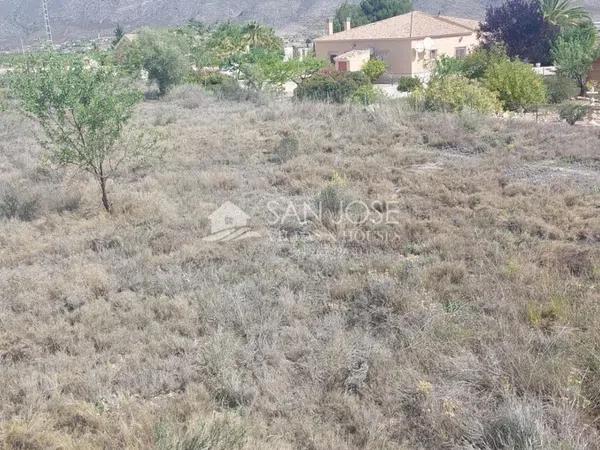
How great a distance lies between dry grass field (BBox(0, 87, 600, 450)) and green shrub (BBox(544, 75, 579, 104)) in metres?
13.3

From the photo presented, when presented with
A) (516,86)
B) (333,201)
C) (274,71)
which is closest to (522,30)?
(274,71)

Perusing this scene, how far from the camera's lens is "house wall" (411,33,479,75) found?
34.5 meters

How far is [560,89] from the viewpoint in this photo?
898 inches

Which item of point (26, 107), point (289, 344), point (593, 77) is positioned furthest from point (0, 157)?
point (593, 77)

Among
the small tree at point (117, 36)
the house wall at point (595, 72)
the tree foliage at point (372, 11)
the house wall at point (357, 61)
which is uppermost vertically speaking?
the tree foliage at point (372, 11)

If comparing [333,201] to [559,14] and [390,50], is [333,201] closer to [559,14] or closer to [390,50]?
[390,50]

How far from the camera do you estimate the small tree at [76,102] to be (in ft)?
28.3

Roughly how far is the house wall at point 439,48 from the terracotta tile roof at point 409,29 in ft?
1.35

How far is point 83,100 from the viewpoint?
8891mm

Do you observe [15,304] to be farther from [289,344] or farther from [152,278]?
[289,344]

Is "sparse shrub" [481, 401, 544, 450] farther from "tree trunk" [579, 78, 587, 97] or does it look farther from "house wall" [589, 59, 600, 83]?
"house wall" [589, 59, 600, 83]

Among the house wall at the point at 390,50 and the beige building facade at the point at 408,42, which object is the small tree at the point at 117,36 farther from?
the house wall at the point at 390,50

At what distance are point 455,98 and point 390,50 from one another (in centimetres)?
2076

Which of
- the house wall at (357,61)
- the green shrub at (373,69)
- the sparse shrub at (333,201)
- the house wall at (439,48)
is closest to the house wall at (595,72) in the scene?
the house wall at (439,48)
